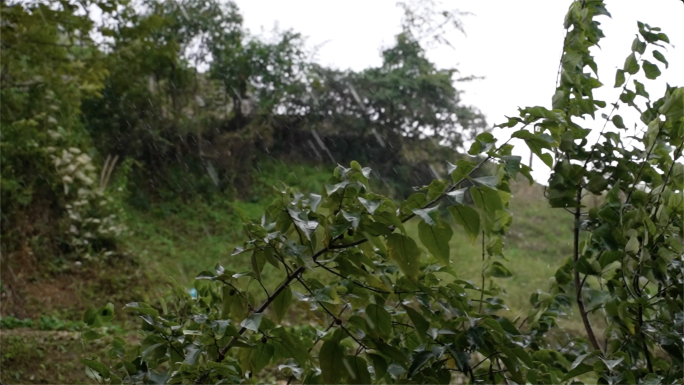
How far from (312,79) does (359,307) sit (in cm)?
384

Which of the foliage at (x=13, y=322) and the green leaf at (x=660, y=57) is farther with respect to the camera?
the foliage at (x=13, y=322)

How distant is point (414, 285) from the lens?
0.58 m

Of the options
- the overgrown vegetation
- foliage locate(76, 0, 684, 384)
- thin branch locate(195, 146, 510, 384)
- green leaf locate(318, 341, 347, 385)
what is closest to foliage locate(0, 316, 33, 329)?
the overgrown vegetation

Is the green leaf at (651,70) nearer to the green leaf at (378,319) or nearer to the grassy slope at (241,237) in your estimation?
the green leaf at (378,319)

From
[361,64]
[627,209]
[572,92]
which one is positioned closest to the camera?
[627,209]

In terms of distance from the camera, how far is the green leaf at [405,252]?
0.56m

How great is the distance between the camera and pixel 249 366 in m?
0.65

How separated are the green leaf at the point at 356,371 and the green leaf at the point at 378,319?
0.04 m

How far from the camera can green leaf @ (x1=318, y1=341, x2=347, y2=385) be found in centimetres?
59

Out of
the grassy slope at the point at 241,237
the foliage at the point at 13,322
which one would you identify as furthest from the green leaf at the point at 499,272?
the foliage at the point at 13,322

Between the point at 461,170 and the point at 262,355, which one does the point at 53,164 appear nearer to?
the point at 262,355

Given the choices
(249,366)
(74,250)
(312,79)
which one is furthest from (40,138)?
(249,366)

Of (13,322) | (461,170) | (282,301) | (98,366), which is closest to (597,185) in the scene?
(461,170)

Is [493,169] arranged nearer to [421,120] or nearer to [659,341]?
[659,341]
